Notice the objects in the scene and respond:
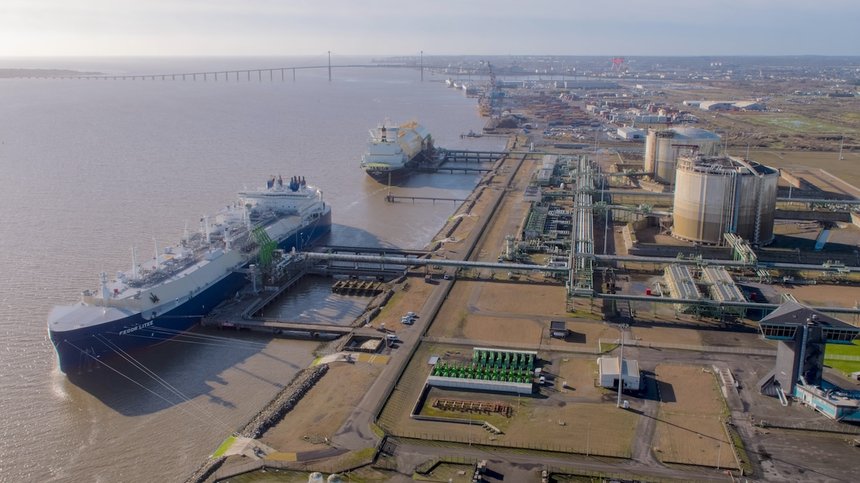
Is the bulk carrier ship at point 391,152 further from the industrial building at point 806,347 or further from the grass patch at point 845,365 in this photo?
the industrial building at point 806,347

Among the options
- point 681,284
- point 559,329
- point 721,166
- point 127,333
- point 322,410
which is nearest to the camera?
point 322,410

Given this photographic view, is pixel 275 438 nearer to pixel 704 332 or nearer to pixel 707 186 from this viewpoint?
pixel 704 332

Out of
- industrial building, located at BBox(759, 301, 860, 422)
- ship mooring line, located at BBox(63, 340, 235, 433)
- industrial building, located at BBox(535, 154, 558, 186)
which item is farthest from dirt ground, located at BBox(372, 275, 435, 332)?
industrial building, located at BBox(535, 154, 558, 186)

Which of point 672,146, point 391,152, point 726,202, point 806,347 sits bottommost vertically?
point 806,347

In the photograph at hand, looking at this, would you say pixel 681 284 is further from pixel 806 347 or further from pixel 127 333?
pixel 127 333

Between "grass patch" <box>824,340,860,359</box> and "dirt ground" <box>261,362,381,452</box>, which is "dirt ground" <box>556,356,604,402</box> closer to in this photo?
"dirt ground" <box>261,362,381,452</box>

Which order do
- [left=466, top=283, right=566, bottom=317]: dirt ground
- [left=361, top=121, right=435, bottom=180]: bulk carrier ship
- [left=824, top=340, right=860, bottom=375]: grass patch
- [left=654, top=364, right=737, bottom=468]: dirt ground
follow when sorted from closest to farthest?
[left=654, top=364, right=737, bottom=468]: dirt ground
[left=824, top=340, right=860, bottom=375]: grass patch
[left=466, top=283, right=566, bottom=317]: dirt ground
[left=361, top=121, right=435, bottom=180]: bulk carrier ship

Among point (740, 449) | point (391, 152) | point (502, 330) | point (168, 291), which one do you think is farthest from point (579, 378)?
point (391, 152)
